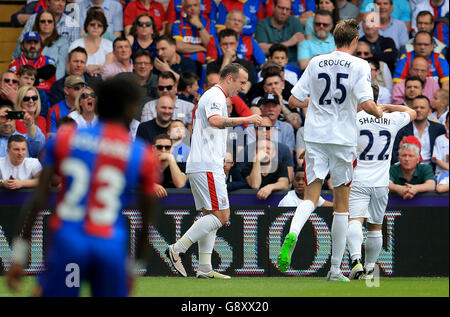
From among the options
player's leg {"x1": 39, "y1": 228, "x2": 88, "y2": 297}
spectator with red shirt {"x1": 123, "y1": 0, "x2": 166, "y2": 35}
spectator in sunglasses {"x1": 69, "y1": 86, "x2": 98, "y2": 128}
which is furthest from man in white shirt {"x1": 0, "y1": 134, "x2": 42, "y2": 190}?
player's leg {"x1": 39, "y1": 228, "x2": 88, "y2": 297}

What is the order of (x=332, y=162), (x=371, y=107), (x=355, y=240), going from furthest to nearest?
1. (x=355, y=240)
2. (x=332, y=162)
3. (x=371, y=107)

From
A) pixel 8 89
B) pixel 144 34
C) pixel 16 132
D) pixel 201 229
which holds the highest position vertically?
pixel 144 34

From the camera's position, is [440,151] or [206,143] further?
[440,151]

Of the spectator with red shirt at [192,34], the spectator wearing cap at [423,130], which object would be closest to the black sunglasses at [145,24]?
the spectator with red shirt at [192,34]

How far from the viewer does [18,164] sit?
37.3ft

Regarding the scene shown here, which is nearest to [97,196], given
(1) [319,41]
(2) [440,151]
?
(2) [440,151]

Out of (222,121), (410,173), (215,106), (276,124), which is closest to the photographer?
(222,121)

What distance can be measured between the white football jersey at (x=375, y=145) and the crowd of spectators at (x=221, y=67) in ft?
4.77

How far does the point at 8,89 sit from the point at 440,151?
254 inches

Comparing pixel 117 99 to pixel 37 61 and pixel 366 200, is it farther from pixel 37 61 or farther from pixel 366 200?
pixel 37 61

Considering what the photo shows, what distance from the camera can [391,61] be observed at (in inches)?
601

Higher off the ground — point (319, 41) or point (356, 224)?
point (319, 41)

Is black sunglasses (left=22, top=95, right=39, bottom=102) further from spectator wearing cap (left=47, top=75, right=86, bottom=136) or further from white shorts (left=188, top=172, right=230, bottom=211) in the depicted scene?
white shorts (left=188, top=172, right=230, bottom=211)

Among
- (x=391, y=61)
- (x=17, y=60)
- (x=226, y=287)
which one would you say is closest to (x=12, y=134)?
(x=17, y=60)
